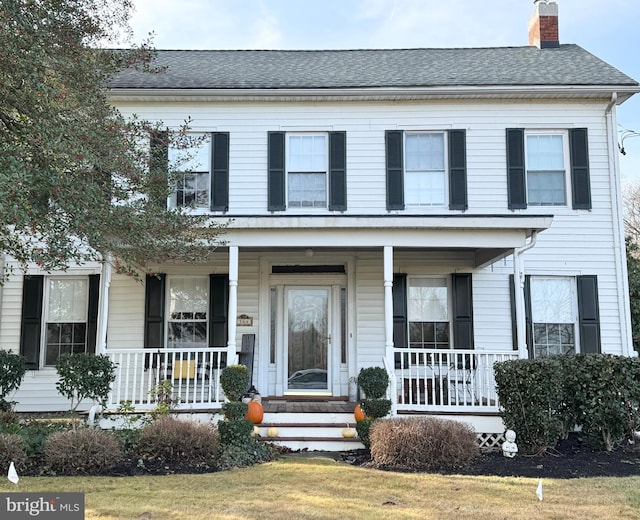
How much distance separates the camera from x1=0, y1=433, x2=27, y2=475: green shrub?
20.0 feet

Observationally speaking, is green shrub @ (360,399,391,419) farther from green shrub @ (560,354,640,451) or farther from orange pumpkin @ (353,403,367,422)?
green shrub @ (560,354,640,451)

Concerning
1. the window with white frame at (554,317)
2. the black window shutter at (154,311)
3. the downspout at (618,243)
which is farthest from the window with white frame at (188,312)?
the downspout at (618,243)

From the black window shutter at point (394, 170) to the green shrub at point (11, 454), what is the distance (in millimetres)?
6755

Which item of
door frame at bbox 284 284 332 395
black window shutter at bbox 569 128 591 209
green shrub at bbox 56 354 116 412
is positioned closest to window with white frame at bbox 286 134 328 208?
door frame at bbox 284 284 332 395

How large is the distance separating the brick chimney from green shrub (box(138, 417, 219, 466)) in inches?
416

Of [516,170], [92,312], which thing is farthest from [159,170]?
[516,170]

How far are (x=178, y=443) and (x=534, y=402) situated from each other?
452cm

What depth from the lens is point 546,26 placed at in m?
12.1

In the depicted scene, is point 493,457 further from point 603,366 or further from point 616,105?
point 616,105

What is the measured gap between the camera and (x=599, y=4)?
1134 centimetres

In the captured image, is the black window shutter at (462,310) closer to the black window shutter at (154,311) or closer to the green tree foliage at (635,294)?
the black window shutter at (154,311)

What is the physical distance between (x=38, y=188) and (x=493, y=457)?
20.9ft

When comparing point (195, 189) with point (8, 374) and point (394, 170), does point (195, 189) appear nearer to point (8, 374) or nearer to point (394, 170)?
point (394, 170)

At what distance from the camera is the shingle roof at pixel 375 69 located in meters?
10.2
